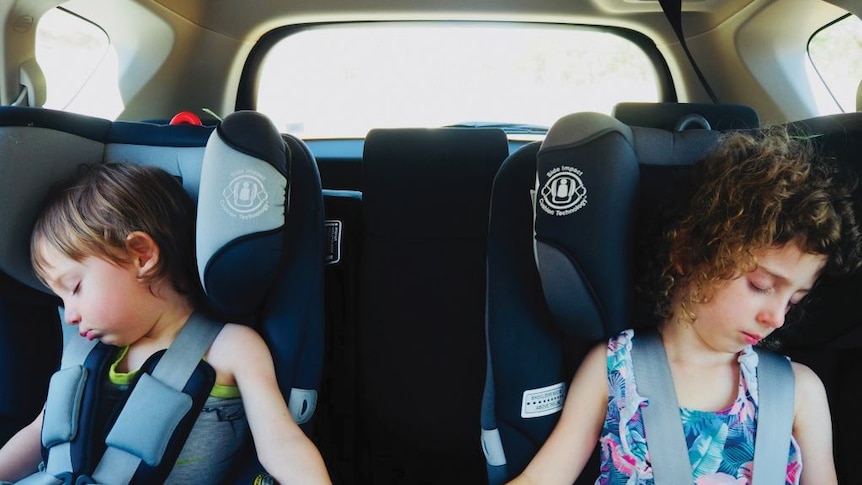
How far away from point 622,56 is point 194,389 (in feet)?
7.69

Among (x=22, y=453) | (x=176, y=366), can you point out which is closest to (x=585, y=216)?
(x=176, y=366)

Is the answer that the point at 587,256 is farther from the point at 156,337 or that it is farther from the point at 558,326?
the point at 156,337

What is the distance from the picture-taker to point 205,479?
4.47 feet

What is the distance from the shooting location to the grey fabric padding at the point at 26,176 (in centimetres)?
128

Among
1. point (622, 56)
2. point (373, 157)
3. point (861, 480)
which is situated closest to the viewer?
point (861, 480)

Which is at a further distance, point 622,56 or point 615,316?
point 622,56

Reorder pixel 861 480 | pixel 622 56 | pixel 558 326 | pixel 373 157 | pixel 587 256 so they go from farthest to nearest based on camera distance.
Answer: pixel 622 56, pixel 373 157, pixel 861 480, pixel 558 326, pixel 587 256

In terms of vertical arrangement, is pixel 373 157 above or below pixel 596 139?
below

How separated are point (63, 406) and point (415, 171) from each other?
1002mm

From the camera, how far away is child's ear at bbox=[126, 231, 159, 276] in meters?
1.31

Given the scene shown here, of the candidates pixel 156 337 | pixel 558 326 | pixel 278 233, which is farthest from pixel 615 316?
pixel 156 337

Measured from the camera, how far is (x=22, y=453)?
144 centimetres

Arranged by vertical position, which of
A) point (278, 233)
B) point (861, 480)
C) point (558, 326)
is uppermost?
point (278, 233)

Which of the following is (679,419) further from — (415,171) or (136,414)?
(136,414)
